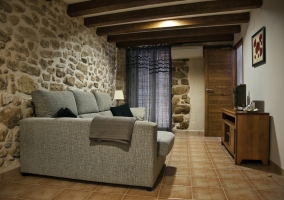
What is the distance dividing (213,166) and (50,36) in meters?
2.85

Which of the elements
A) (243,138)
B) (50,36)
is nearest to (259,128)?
(243,138)

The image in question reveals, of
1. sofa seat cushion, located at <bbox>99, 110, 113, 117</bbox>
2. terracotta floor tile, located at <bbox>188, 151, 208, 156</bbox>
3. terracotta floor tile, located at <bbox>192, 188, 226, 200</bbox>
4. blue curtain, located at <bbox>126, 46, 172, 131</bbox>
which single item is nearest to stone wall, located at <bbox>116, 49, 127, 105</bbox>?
blue curtain, located at <bbox>126, 46, 172, 131</bbox>

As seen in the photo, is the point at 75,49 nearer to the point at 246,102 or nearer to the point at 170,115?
the point at 170,115

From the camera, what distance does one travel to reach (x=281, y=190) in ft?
5.96

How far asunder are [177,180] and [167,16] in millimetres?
2394

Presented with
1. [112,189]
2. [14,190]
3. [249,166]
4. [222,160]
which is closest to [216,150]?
[222,160]

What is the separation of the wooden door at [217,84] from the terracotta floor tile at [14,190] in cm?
365

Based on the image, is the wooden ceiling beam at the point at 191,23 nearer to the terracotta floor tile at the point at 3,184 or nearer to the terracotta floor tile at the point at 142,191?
the terracotta floor tile at the point at 142,191

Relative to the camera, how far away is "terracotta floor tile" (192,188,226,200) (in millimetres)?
1686

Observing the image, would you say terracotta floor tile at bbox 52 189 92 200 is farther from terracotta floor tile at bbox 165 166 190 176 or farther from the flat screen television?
the flat screen television

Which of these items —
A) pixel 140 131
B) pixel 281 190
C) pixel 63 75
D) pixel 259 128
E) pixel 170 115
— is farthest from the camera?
pixel 170 115

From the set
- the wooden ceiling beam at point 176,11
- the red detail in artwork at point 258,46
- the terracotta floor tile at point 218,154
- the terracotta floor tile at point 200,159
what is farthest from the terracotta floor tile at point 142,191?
the wooden ceiling beam at point 176,11

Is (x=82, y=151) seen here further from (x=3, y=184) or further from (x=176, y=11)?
(x=176, y=11)

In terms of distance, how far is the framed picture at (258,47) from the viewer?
103 inches
